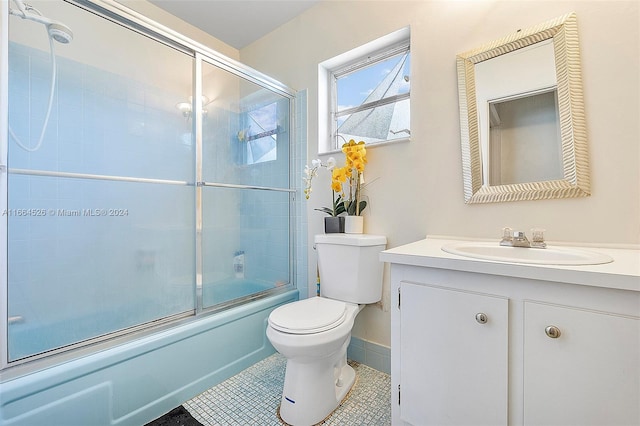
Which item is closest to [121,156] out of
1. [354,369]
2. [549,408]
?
[354,369]

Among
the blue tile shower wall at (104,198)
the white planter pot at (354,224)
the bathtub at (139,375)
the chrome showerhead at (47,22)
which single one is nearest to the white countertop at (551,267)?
the white planter pot at (354,224)

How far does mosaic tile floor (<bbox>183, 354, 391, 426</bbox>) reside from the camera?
4.05 feet

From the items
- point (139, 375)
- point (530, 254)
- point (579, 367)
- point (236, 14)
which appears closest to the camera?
point (579, 367)

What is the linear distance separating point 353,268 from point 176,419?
3.57 feet

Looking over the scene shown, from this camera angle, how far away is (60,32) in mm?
1257

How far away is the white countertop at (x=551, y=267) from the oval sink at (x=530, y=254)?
3cm

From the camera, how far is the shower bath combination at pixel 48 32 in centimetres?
110

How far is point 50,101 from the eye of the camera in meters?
1.35

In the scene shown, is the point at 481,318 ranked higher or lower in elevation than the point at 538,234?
lower

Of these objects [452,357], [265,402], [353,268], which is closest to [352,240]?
[353,268]

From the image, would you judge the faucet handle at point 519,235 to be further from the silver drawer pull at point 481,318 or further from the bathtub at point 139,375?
the bathtub at point 139,375

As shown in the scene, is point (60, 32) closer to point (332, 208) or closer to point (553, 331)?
point (332, 208)

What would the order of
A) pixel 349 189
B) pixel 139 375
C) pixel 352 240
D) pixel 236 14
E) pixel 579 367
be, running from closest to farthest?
pixel 579 367, pixel 139 375, pixel 352 240, pixel 349 189, pixel 236 14

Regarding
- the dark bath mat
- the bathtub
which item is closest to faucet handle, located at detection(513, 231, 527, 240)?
the bathtub
